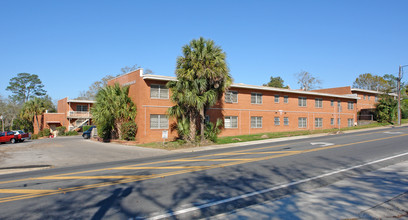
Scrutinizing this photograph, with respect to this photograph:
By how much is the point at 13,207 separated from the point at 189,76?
53.7 feet

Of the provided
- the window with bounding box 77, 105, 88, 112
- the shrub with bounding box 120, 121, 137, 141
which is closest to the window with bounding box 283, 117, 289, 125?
the shrub with bounding box 120, 121, 137, 141

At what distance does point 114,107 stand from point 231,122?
40.2ft

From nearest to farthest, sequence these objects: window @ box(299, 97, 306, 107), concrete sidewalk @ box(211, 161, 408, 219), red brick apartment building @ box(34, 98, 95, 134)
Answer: concrete sidewalk @ box(211, 161, 408, 219) → window @ box(299, 97, 306, 107) → red brick apartment building @ box(34, 98, 95, 134)

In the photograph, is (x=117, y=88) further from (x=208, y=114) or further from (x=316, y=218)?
(x=316, y=218)

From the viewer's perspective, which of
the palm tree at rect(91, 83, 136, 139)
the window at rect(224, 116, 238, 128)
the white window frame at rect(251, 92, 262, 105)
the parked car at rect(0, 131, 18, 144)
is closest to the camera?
the palm tree at rect(91, 83, 136, 139)

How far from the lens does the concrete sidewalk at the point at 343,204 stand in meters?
5.88

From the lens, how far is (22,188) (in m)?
8.96

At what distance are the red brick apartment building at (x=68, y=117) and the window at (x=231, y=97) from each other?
29.5 metres

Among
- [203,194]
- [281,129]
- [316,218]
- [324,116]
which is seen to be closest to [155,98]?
[281,129]

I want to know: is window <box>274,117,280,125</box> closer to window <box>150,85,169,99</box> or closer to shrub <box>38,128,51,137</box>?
window <box>150,85,169,99</box>

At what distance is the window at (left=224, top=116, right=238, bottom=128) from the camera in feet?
101

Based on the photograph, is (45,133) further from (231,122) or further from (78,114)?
(231,122)

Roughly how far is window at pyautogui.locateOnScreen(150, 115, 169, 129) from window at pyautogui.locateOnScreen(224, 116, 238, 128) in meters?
6.90

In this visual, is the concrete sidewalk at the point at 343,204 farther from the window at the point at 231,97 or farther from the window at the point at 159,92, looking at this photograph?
the window at the point at 231,97
